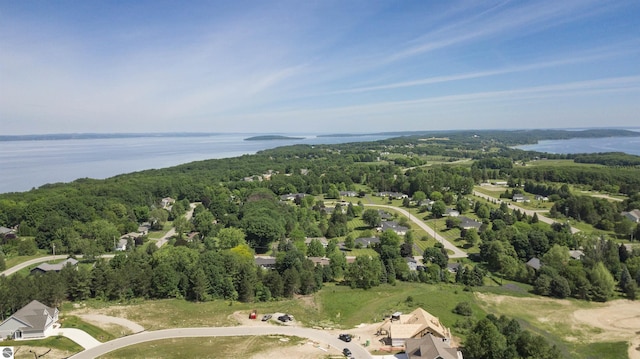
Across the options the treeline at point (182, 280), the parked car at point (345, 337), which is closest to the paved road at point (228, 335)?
the parked car at point (345, 337)

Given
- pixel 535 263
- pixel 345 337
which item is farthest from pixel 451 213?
pixel 345 337

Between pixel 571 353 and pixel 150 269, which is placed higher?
pixel 150 269

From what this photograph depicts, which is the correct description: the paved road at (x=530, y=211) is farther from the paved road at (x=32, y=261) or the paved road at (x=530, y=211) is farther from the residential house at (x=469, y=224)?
the paved road at (x=32, y=261)

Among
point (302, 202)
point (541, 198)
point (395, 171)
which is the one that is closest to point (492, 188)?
point (541, 198)

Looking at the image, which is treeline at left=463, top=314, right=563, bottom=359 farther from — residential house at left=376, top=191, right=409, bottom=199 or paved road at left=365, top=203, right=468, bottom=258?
residential house at left=376, top=191, right=409, bottom=199

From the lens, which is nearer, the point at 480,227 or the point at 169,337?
the point at 169,337

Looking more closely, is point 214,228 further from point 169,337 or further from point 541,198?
point 541,198
